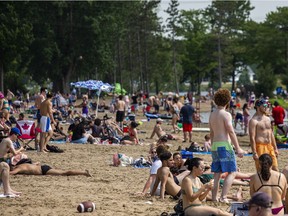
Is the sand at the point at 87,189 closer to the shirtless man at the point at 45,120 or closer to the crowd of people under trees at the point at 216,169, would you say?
the crowd of people under trees at the point at 216,169

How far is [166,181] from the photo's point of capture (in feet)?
40.4

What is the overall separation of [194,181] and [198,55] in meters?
87.4

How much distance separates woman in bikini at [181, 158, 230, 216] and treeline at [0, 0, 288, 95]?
46336 mm

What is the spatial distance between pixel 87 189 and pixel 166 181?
5.82 ft

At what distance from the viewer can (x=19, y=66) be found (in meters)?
65.4

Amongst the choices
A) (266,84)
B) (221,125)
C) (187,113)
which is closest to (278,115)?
(187,113)

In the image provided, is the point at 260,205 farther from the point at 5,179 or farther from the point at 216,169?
the point at 5,179

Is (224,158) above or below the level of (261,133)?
below

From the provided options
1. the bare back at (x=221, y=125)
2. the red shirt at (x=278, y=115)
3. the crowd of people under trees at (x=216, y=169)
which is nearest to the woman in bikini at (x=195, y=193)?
the crowd of people under trees at (x=216, y=169)

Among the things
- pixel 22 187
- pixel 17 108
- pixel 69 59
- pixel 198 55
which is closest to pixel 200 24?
pixel 198 55

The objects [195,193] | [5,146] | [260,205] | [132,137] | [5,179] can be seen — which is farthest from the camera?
[132,137]

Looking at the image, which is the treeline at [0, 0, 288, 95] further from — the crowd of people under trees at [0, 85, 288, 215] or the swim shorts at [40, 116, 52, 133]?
the crowd of people under trees at [0, 85, 288, 215]

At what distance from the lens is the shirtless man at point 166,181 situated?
478 inches

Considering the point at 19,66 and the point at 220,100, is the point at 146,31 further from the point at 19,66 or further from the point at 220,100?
the point at 220,100
